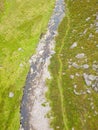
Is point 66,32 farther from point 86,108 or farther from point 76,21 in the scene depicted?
point 86,108

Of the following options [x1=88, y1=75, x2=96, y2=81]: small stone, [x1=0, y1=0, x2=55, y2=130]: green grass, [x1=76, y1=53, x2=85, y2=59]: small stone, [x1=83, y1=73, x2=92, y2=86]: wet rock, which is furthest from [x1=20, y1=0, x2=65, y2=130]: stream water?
[x1=88, y1=75, x2=96, y2=81]: small stone

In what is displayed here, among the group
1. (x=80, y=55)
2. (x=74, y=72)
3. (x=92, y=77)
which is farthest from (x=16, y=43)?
(x=92, y=77)

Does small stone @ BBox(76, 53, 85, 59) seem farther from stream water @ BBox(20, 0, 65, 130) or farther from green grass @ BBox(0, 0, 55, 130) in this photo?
green grass @ BBox(0, 0, 55, 130)

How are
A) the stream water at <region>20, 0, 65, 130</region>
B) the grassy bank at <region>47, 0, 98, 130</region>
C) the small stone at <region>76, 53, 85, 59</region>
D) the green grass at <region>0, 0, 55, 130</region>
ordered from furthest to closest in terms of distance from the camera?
the small stone at <region>76, 53, 85, 59</region> → the green grass at <region>0, 0, 55, 130</region> → the stream water at <region>20, 0, 65, 130</region> → the grassy bank at <region>47, 0, 98, 130</region>

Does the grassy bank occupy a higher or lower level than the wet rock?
lower

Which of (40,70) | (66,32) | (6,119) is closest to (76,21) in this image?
(66,32)
